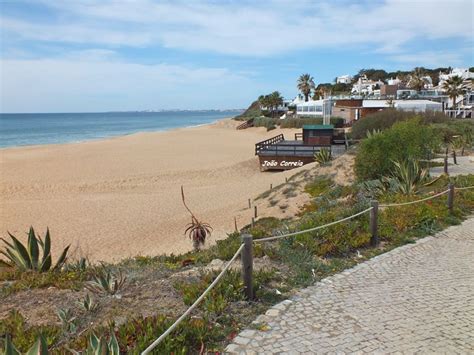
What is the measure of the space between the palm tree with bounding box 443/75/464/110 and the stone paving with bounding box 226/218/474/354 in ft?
185

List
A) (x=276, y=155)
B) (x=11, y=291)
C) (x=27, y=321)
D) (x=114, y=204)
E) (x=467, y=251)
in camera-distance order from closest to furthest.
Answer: (x=27, y=321) → (x=11, y=291) → (x=467, y=251) → (x=114, y=204) → (x=276, y=155)

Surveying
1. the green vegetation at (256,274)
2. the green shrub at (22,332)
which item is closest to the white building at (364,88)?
the green vegetation at (256,274)

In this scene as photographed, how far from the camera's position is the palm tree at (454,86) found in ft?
184

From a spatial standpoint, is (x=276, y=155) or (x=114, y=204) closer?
(x=114, y=204)

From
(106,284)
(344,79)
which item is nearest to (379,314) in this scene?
(106,284)

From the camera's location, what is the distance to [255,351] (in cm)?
444

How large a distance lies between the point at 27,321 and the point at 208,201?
1502cm

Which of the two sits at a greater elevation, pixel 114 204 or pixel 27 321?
pixel 27 321

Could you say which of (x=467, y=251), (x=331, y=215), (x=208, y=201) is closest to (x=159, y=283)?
(x=331, y=215)

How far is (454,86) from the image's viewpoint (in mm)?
56188

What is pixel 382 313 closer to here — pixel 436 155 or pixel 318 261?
pixel 318 261

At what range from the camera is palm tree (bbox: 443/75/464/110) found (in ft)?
184

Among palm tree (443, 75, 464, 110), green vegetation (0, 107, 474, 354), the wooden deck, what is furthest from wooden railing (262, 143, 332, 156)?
palm tree (443, 75, 464, 110)

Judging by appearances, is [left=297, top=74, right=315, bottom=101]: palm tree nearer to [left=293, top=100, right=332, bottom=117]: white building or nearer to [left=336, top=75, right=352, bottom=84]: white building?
[left=293, top=100, right=332, bottom=117]: white building
